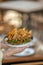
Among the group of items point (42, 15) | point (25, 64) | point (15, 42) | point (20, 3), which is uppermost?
point (20, 3)

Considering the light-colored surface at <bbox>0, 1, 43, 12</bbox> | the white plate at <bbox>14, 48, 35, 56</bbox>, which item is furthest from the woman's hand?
the light-colored surface at <bbox>0, 1, 43, 12</bbox>

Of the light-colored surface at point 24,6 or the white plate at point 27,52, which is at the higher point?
the light-colored surface at point 24,6

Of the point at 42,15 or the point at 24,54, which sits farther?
the point at 42,15

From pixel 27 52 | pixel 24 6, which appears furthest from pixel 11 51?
pixel 24 6

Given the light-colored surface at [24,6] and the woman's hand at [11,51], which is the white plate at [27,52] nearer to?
the woman's hand at [11,51]

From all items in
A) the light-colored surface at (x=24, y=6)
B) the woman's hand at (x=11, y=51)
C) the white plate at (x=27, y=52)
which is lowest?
the white plate at (x=27, y=52)

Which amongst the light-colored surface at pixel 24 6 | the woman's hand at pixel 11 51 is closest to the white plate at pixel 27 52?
the woman's hand at pixel 11 51

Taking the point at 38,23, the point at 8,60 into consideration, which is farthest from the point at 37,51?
the point at 38,23

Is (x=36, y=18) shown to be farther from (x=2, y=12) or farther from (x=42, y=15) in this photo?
(x=2, y=12)
